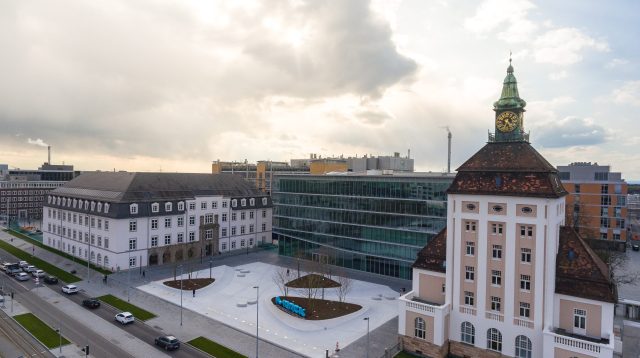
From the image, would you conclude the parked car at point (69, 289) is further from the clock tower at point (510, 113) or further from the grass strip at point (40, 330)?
the clock tower at point (510, 113)

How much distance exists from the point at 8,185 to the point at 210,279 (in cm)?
12491

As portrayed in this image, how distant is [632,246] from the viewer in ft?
360

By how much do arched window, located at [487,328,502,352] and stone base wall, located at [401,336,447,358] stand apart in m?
4.47

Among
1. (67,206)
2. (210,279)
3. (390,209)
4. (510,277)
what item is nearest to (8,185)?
(67,206)

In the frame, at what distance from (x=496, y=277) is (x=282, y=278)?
1456 inches

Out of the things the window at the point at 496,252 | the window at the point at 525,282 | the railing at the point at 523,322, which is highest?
the window at the point at 496,252

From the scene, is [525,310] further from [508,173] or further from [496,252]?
[508,173]

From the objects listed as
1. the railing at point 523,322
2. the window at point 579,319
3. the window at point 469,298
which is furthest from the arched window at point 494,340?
the window at point 579,319

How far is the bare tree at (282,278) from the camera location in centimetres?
6244

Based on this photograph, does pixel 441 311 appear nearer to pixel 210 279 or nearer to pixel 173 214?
pixel 210 279

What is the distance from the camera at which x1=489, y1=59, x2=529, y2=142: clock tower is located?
4284cm

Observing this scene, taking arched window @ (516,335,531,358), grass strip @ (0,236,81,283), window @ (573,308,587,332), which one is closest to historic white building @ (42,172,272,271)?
grass strip @ (0,236,81,283)

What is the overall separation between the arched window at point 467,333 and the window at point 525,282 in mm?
6878

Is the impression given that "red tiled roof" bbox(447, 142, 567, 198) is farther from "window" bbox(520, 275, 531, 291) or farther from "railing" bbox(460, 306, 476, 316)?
"railing" bbox(460, 306, 476, 316)
